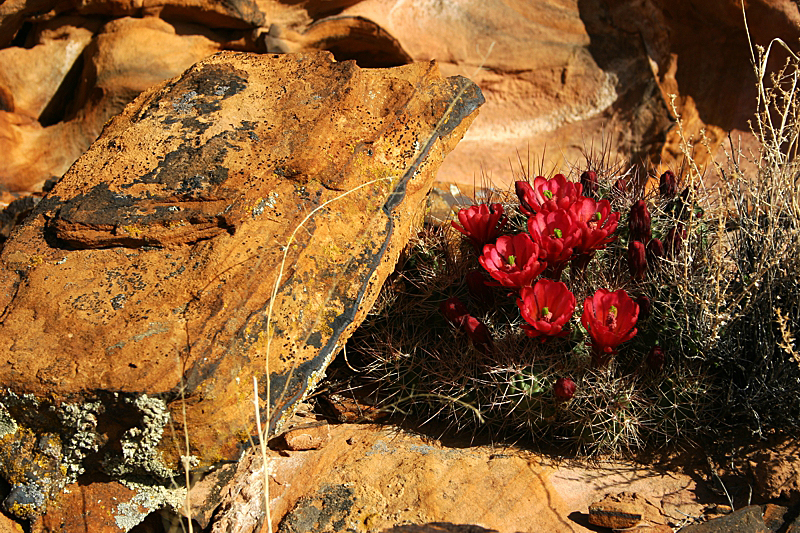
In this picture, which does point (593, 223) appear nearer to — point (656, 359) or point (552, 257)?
point (552, 257)

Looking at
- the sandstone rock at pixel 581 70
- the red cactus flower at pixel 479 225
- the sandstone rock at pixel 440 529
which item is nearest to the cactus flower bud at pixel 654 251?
the red cactus flower at pixel 479 225

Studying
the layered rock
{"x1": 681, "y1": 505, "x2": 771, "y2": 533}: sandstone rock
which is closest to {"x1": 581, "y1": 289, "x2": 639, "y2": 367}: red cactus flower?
{"x1": 681, "y1": 505, "x2": 771, "y2": 533}: sandstone rock

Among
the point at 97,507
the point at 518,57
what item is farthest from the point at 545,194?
the point at 518,57

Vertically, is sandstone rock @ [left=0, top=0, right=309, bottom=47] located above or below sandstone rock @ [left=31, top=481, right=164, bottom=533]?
above

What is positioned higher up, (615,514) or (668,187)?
(668,187)

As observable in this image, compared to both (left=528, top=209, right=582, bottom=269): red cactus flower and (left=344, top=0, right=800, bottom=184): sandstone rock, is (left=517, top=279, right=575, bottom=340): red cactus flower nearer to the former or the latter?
(left=528, top=209, right=582, bottom=269): red cactus flower

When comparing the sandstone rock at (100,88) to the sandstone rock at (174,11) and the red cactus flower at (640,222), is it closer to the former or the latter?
the sandstone rock at (174,11)

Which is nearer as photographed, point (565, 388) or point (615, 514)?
point (615, 514)
